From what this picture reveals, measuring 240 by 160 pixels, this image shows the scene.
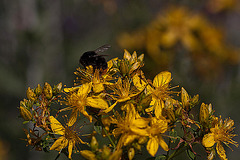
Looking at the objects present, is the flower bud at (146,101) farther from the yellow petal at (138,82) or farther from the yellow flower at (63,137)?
the yellow flower at (63,137)

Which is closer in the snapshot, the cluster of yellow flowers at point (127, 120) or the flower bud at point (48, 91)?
the cluster of yellow flowers at point (127, 120)

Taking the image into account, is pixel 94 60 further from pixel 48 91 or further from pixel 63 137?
pixel 63 137

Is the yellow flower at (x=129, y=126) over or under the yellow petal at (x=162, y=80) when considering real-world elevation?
under

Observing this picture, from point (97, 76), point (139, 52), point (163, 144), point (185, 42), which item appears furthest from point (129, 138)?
point (185, 42)

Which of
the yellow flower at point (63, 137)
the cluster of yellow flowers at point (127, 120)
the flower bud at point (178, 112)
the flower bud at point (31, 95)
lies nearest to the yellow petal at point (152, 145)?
the cluster of yellow flowers at point (127, 120)

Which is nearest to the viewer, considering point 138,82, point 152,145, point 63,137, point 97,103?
point 152,145

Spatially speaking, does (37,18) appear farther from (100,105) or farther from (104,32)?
(100,105)
